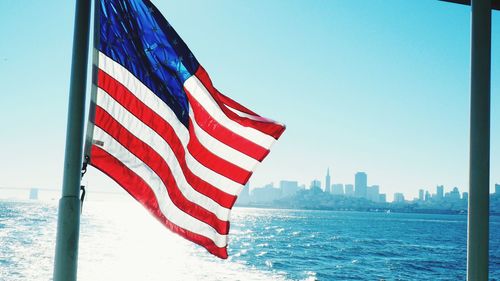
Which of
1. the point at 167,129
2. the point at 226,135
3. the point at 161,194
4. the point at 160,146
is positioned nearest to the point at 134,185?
the point at 161,194

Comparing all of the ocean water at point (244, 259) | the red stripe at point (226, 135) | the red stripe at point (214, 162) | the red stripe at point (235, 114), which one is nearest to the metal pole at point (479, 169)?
the red stripe at point (235, 114)

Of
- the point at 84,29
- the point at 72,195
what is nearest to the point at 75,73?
the point at 84,29

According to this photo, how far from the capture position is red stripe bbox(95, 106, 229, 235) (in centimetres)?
275

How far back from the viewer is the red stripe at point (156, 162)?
2.75 metres

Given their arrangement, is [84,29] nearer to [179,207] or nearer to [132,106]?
[132,106]

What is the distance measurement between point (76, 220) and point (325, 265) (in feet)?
151

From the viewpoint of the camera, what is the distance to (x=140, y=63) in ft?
9.30

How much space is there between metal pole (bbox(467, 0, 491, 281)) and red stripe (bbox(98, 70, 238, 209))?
4.57 feet

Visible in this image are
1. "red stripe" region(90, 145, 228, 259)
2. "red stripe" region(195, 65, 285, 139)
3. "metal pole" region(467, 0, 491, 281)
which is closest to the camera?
"metal pole" region(467, 0, 491, 281)

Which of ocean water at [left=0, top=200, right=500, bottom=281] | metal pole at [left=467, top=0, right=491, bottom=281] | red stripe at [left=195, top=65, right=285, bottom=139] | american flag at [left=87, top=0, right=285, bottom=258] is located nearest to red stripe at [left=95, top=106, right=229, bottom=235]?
american flag at [left=87, top=0, right=285, bottom=258]

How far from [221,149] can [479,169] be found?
1.45 metres

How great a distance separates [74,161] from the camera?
1777 mm

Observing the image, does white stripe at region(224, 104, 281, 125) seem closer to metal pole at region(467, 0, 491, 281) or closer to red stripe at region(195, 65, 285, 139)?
red stripe at region(195, 65, 285, 139)

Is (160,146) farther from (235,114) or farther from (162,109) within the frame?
(235,114)
